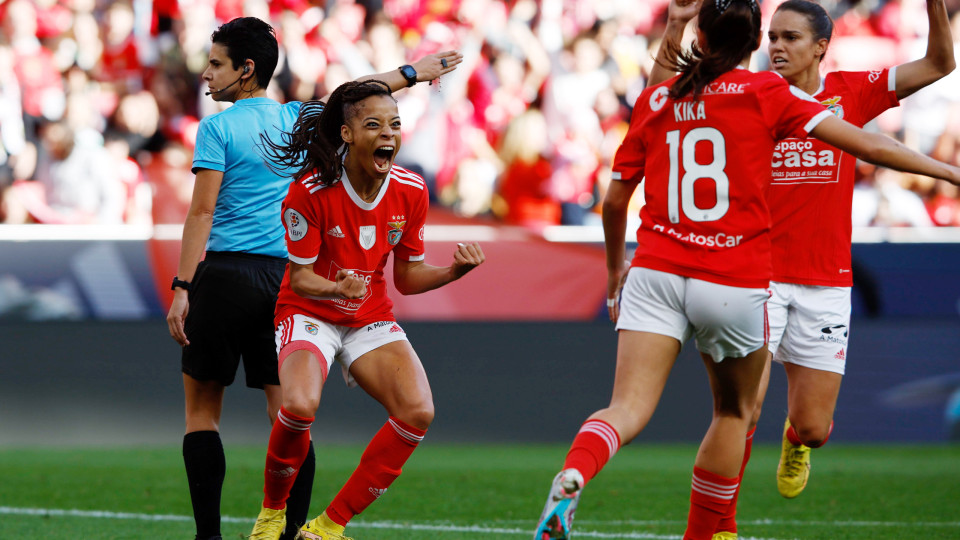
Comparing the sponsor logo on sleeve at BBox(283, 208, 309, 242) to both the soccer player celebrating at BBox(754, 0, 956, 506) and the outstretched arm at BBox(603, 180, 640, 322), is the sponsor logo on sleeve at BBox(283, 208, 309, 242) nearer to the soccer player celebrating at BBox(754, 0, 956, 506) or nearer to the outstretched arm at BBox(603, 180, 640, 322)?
the outstretched arm at BBox(603, 180, 640, 322)

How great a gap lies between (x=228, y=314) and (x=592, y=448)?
6.04 ft

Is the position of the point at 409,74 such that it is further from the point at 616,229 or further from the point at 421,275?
the point at 616,229

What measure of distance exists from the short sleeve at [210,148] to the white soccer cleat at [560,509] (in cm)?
209

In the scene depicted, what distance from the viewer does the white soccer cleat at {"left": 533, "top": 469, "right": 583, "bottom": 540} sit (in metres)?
3.06

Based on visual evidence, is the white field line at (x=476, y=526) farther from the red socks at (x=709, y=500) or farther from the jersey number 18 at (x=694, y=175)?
the jersey number 18 at (x=694, y=175)

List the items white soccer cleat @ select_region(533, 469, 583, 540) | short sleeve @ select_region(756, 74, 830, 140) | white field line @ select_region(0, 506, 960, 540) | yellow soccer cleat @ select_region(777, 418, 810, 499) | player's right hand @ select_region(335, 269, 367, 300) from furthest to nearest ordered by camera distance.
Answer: white field line @ select_region(0, 506, 960, 540)
yellow soccer cleat @ select_region(777, 418, 810, 499)
player's right hand @ select_region(335, 269, 367, 300)
short sleeve @ select_region(756, 74, 830, 140)
white soccer cleat @ select_region(533, 469, 583, 540)

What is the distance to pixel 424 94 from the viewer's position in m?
11.0

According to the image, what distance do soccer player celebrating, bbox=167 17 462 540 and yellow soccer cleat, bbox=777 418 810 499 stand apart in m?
2.32

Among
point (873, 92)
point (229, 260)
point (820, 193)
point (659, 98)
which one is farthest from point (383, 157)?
point (873, 92)

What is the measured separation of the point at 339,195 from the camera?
419 cm

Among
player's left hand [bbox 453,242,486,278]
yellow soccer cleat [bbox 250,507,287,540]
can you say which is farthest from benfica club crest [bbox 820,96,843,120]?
yellow soccer cleat [bbox 250,507,287,540]

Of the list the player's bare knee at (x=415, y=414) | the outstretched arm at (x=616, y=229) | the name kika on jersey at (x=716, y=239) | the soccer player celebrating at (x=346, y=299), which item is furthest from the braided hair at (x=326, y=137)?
the name kika on jersey at (x=716, y=239)

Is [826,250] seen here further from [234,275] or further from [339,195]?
[234,275]

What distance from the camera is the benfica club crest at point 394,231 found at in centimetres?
432
